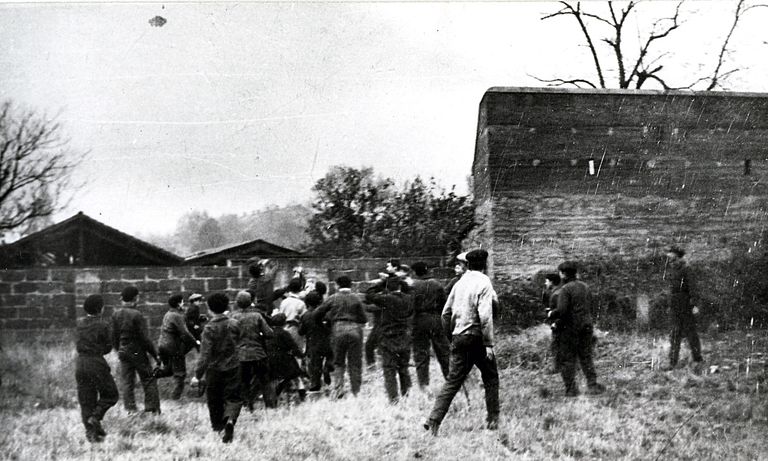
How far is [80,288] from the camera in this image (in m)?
9.23

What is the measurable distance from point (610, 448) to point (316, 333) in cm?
358

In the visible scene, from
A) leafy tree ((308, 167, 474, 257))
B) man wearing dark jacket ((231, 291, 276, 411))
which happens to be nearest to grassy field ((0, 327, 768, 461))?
man wearing dark jacket ((231, 291, 276, 411))

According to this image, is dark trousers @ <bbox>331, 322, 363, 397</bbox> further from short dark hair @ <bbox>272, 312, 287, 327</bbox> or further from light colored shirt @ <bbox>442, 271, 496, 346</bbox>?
light colored shirt @ <bbox>442, 271, 496, 346</bbox>

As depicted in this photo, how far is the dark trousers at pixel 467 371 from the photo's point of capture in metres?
5.47

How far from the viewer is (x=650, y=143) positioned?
35.8 feet

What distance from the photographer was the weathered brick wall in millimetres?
9102

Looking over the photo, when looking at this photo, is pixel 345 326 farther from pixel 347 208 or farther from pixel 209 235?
pixel 209 235

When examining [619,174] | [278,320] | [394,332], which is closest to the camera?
[278,320]

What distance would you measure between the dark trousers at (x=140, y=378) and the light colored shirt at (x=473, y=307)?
11.4 ft

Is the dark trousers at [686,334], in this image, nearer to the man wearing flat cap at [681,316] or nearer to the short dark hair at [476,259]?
the man wearing flat cap at [681,316]

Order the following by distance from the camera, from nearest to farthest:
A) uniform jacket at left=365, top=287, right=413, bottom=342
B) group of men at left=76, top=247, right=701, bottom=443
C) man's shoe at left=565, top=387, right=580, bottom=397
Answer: group of men at left=76, top=247, right=701, bottom=443
man's shoe at left=565, top=387, right=580, bottom=397
uniform jacket at left=365, top=287, right=413, bottom=342

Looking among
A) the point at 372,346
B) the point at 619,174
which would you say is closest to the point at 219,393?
the point at 372,346

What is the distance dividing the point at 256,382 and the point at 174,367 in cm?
126

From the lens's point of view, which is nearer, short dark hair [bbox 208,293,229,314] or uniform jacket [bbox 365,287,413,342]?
short dark hair [bbox 208,293,229,314]
